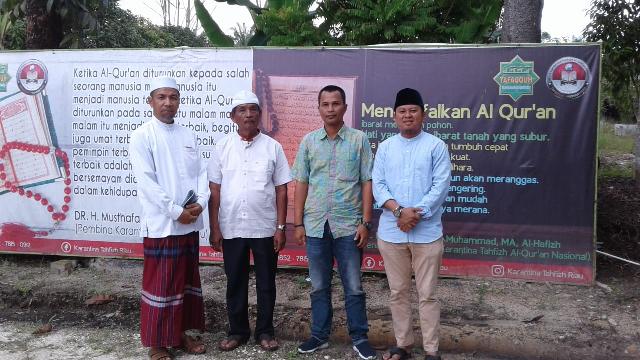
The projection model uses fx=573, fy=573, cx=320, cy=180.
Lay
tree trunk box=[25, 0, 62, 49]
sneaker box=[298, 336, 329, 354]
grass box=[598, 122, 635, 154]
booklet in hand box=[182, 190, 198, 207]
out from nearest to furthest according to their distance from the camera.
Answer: booklet in hand box=[182, 190, 198, 207]
sneaker box=[298, 336, 329, 354]
tree trunk box=[25, 0, 62, 49]
grass box=[598, 122, 635, 154]

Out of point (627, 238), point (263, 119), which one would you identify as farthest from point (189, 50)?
point (627, 238)

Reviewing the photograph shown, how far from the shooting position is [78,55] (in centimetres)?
561

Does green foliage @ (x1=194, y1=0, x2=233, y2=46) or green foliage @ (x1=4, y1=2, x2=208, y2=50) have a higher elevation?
green foliage @ (x1=4, y1=2, x2=208, y2=50)

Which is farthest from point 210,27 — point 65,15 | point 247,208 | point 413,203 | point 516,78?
point 413,203

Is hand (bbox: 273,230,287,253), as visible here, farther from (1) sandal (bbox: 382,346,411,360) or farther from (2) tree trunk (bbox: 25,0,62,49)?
(2) tree trunk (bbox: 25,0,62,49)

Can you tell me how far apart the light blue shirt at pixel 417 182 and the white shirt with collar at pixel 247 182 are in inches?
29.0

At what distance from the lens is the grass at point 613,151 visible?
807cm

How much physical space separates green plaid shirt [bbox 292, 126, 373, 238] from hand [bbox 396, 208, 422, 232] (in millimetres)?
338

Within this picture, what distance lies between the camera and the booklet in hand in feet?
12.3

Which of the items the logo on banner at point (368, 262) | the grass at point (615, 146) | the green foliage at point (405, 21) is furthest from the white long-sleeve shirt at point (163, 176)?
the grass at point (615, 146)

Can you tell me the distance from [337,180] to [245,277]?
3.19 feet

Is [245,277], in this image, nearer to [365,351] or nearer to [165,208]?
[165,208]

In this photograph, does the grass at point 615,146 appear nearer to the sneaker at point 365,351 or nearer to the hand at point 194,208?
the sneaker at point 365,351

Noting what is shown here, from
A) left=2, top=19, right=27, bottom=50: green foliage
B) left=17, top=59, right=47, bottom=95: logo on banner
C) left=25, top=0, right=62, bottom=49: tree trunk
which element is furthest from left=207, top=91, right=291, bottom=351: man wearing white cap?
left=2, top=19, right=27, bottom=50: green foliage
